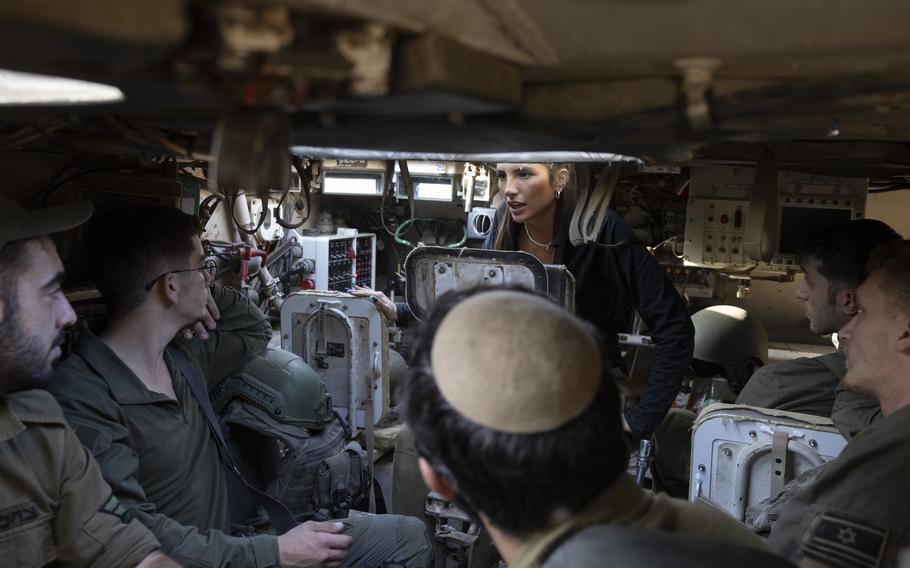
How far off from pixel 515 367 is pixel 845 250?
2.11 metres

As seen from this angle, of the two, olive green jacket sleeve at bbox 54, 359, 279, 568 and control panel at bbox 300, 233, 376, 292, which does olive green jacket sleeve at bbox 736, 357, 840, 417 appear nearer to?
olive green jacket sleeve at bbox 54, 359, 279, 568

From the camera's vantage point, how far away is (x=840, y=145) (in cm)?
245

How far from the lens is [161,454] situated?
2.31 m

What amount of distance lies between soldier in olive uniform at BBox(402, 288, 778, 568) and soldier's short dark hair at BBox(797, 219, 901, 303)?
5.87 ft

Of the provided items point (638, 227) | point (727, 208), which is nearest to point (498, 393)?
point (727, 208)

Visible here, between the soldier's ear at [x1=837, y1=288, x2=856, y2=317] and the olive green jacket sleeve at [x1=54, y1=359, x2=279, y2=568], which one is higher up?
the soldier's ear at [x1=837, y1=288, x2=856, y2=317]

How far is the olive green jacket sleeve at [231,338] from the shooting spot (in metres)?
2.89

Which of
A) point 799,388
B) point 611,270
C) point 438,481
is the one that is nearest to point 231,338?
point 611,270

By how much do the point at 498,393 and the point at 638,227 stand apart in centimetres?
579

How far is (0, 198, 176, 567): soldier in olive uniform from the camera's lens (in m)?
1.77

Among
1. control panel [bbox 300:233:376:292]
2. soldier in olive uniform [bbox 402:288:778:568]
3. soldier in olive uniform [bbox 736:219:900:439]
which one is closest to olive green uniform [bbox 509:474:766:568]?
soldier in olive uniform [bbox 402:288:778:568]

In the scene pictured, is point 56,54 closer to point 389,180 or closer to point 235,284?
point 389,180

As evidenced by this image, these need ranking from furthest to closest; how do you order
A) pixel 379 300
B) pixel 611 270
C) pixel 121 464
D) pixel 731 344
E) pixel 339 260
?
pixel 339 260 < pixel 731 344 < pixel 379 300 < pixel 611 270 < pixel 121 464

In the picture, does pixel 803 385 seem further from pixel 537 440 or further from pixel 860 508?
pixel 537 440
